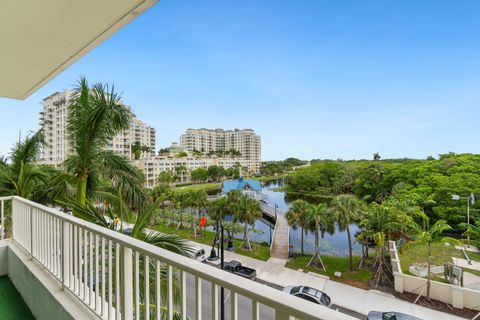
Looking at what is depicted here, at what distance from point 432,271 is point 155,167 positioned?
112ft

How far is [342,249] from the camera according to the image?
17.7m

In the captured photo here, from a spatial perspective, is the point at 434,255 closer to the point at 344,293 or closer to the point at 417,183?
the point at 344,293

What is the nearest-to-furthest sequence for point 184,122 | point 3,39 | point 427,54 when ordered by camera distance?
point 3,39 → point 427,54 → point 184,122

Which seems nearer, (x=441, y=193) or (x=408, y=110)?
(x=441, y=193)

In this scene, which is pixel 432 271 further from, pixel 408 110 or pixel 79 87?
pixel 408 110

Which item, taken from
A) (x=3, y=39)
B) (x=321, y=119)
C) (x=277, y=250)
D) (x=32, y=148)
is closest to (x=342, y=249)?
(x=277, y=250)

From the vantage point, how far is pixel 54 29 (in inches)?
67.0

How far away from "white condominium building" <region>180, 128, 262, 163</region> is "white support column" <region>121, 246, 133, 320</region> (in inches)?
2751

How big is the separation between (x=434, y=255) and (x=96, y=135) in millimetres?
17060

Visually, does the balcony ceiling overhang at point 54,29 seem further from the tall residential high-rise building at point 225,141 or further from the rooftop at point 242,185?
the tall residential high-rise building at point 225,141

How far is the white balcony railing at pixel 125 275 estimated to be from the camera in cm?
57

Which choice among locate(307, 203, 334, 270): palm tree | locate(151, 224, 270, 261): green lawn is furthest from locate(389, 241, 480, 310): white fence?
locate(151, 224, 270, 261): green lawn

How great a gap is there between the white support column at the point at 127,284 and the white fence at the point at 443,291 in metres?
12.0

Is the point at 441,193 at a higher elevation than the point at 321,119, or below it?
below
